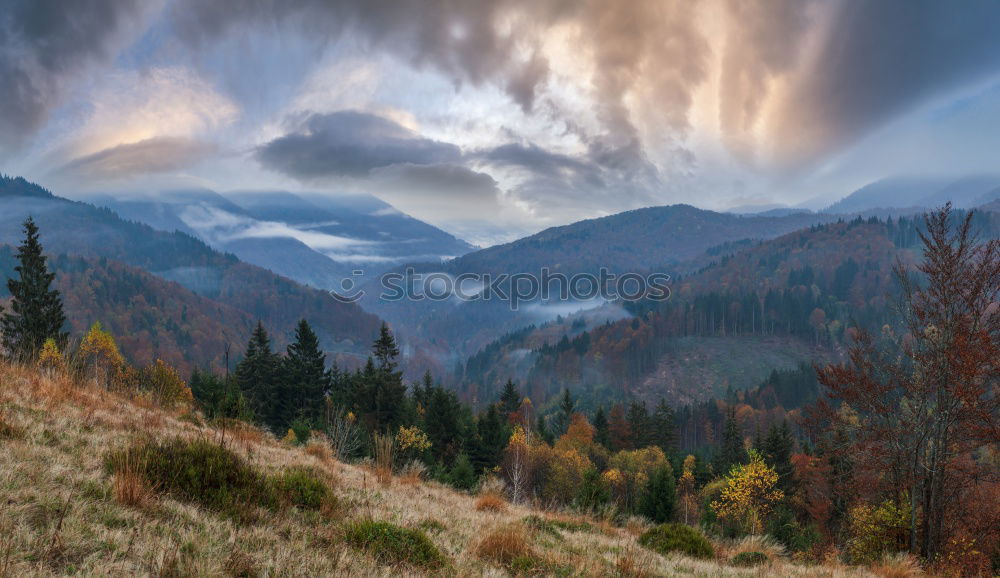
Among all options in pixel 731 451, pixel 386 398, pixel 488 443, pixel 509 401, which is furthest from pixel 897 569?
pixel 509 401

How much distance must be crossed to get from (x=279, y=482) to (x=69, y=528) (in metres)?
2.88

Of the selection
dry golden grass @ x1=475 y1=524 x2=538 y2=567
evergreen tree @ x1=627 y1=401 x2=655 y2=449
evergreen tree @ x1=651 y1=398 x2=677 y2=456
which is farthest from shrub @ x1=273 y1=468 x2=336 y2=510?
evergreen tree @ x1=627 y1=401 x2=655 y2=449

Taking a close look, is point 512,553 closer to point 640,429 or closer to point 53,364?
point 53,364

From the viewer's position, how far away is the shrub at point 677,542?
1016 centimetres

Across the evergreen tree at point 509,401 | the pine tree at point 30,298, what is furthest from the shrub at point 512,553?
the evergreen tree at point 509,401

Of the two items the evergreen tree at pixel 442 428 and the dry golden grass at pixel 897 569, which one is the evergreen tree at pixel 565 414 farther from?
the dry golden grass at pixel 897 569

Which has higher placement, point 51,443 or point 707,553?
point 51,443

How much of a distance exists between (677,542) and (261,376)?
169 ft

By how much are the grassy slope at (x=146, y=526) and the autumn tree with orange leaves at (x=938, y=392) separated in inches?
430

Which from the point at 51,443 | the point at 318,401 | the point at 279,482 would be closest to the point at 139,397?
the point at 51,443

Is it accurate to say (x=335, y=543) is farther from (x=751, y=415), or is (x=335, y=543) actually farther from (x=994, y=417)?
(x=751, y=415)

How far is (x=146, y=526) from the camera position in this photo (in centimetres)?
446

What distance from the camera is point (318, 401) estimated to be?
171 feet

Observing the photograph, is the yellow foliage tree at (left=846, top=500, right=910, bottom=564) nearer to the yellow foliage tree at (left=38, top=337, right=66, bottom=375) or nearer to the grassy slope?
the grassy slope
